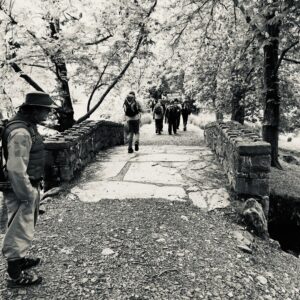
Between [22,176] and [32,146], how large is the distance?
364mm

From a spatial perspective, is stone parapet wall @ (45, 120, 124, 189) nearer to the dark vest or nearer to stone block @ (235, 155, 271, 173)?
the dark vest

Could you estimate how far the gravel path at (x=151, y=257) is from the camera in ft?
11.2

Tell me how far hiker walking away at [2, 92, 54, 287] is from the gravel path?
1.02ft

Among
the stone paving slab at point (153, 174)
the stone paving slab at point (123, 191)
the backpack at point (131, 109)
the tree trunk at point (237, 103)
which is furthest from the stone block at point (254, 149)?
the tree trunk at point (237, 103)

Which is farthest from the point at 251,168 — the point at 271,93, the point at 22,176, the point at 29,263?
the point at 271,93

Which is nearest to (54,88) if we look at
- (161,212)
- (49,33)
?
(49,33)

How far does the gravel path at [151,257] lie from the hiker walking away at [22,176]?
1.02ft

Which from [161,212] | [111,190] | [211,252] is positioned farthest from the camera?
[111,190]

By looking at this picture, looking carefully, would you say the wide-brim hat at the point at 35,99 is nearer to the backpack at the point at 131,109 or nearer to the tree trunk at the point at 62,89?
the backpack at the point at 131,109

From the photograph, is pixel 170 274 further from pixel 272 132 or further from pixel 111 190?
pixel 272 132

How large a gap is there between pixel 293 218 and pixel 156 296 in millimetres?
5874

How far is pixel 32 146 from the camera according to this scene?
131 inches

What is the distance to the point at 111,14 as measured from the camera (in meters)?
11.3

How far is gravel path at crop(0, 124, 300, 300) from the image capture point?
3.41 m
